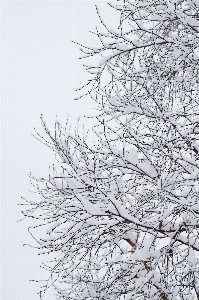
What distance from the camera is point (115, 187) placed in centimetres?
259

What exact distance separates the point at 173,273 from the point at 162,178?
2.63 ft

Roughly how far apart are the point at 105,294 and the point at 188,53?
90.6 inches

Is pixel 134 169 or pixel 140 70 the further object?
pixel 140 70

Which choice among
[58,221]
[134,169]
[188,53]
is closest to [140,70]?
[188,53]

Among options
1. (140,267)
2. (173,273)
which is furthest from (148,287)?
(173,273)

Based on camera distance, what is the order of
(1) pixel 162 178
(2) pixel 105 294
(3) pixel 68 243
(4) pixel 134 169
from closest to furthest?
(1) pixel 162 178 < (4) pixel 134 169 < (3) pixel 68 243 < (2) pixel 105 294

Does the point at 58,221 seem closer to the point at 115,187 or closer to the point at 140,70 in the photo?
the point at 115,187

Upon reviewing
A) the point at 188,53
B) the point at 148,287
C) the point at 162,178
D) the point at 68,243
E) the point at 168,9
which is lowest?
the point at 148,287

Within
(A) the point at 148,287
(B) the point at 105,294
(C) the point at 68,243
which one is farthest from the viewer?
(B) the point at 105,294

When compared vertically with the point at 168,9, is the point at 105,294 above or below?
below

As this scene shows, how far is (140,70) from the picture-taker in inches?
132

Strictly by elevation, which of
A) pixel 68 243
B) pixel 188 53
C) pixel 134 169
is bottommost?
pixel 68 243

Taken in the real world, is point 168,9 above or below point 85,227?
above

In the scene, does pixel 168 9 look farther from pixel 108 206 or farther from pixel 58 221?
pixel 58 221
